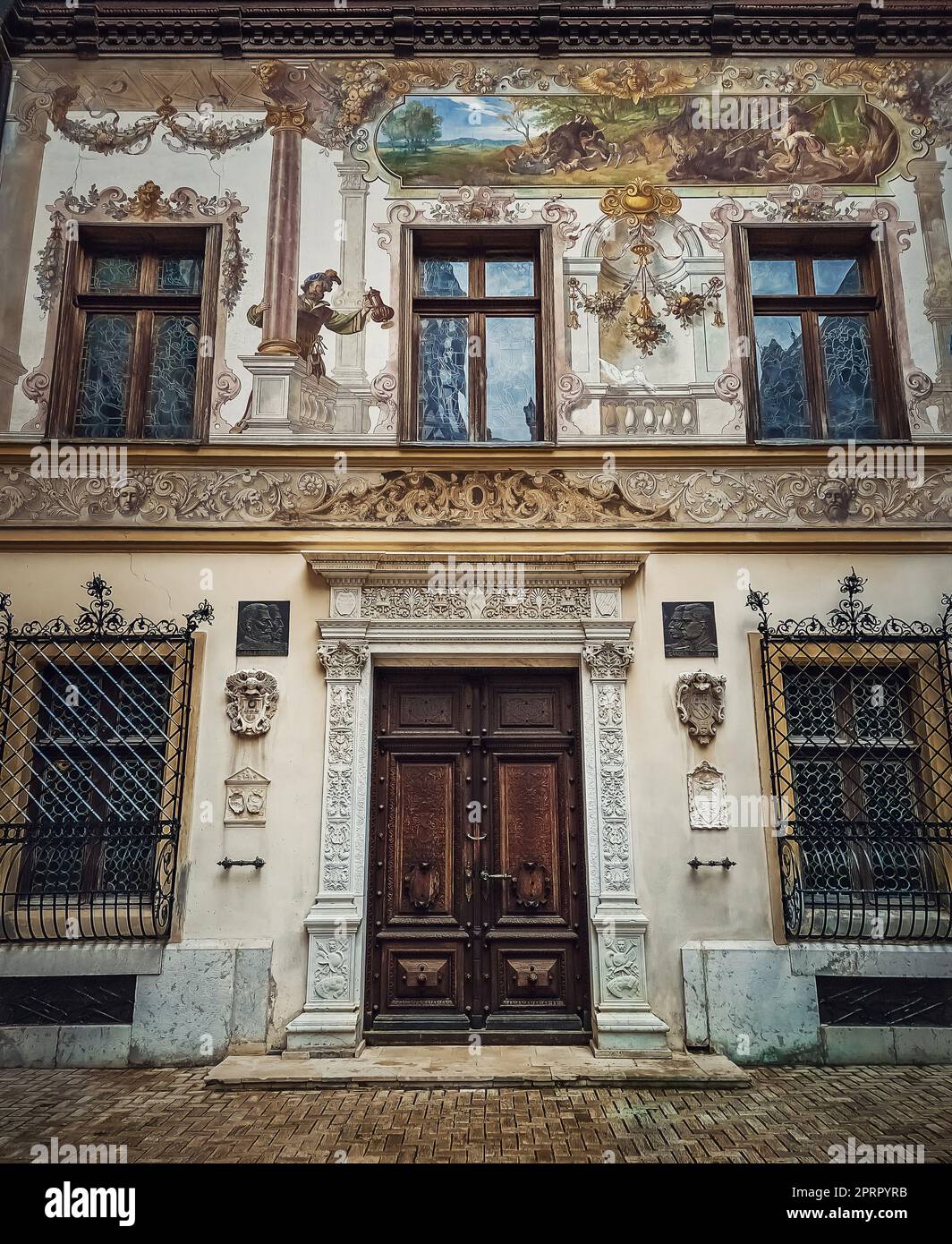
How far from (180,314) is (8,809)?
431cm

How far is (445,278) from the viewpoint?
774 cm

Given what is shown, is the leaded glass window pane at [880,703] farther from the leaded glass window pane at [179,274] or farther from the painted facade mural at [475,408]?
the leaded glass window pane at [179,274]

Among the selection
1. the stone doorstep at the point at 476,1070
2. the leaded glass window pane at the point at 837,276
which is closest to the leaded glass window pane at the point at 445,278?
the leaded glass window pane at the point at 837,276

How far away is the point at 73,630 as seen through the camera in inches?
265

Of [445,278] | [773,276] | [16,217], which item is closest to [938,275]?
[773,276]

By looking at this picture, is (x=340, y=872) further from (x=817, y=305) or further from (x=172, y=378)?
(x=817, y=305)

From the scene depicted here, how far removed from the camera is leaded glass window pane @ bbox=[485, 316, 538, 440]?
24.3ft

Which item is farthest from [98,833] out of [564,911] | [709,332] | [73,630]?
[709,332]

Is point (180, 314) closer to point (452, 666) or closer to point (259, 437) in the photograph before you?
point (259, 437)

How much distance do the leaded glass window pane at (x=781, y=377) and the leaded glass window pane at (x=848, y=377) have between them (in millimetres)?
212

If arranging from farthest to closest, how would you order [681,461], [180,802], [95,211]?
[95,211], [681,461], [180,802]

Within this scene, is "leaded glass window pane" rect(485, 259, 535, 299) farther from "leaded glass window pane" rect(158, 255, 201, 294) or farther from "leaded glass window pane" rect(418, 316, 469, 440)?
"leaded glass window pane" rect(158, 255, 201, 294)

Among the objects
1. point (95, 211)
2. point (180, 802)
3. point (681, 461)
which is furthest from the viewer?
point (95, 211)

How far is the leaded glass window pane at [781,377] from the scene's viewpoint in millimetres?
7395
